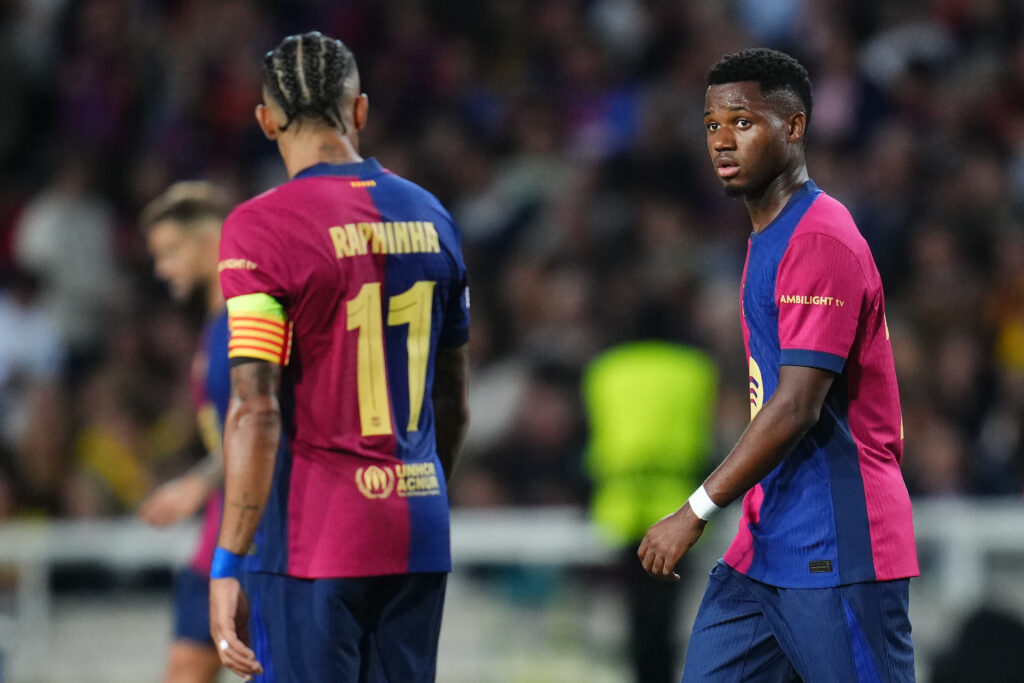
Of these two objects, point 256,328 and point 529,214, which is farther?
point 529,214

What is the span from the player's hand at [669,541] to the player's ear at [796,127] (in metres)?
0.97

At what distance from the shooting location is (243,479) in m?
3.82

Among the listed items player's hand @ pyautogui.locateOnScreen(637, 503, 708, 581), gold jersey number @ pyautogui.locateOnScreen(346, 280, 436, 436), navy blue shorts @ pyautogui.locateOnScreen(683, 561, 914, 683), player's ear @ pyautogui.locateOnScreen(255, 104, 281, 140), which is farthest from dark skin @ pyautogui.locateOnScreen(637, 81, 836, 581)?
player's ear @ pyautogui.locateOnScreen(255, 104, 281, 140)

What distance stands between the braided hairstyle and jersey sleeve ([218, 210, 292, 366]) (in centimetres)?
36

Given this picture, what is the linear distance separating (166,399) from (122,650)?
2015 mm

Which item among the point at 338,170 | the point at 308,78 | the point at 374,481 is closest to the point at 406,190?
the point at 338,170

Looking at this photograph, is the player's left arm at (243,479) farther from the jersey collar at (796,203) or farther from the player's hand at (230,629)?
the jersey collar at (796,203)

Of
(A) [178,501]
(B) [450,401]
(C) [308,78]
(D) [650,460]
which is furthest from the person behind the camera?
(D) [650,460]

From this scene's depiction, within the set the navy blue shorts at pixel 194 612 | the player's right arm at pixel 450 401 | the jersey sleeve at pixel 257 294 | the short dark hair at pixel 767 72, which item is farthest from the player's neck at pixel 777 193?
the navy blue shorts at pixel 194 612

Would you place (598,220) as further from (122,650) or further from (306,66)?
(306,66)

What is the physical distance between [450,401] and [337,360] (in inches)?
21.8

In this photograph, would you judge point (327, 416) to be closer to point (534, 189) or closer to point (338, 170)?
point (338, 170)

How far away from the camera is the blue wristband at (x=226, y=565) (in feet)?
12.6

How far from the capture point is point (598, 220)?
10461 millimetres
